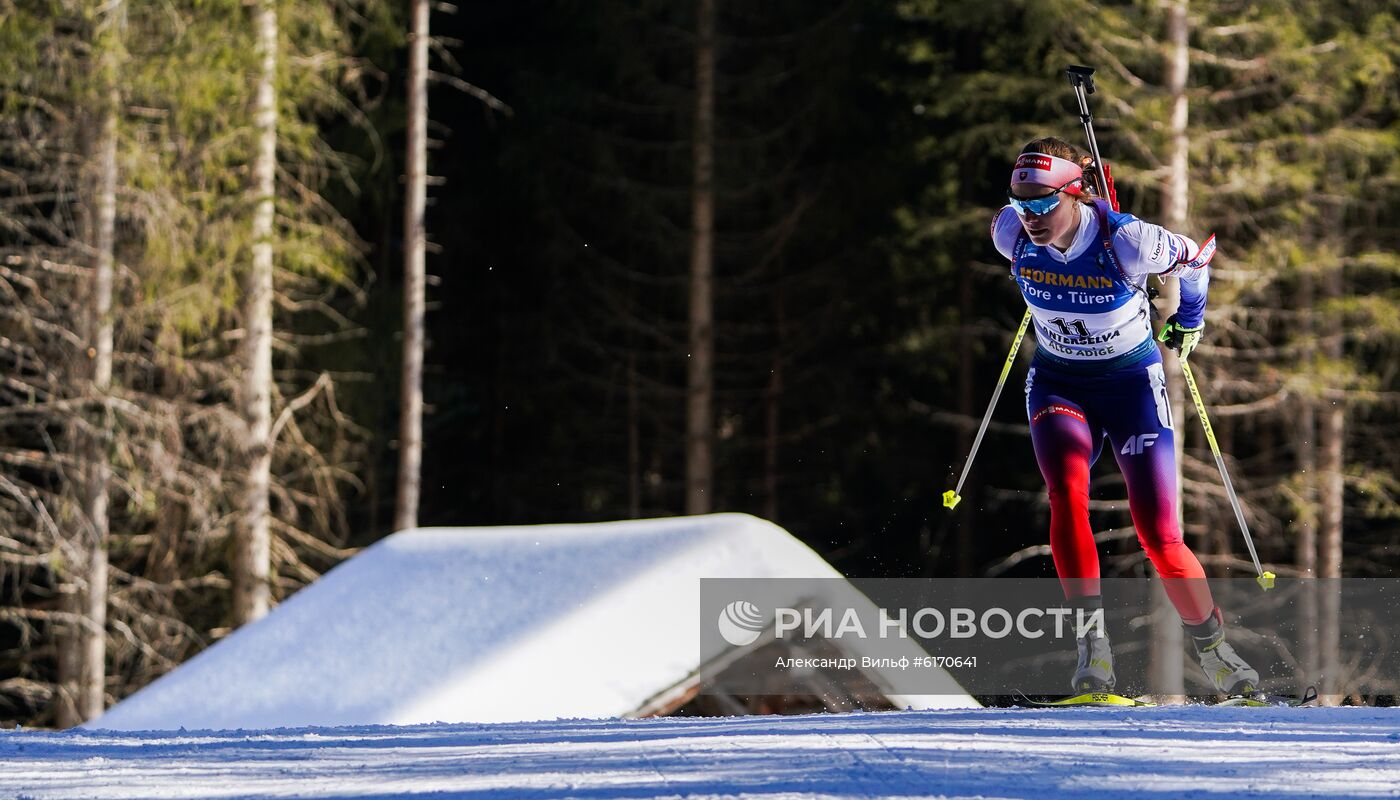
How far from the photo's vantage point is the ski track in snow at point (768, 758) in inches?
179

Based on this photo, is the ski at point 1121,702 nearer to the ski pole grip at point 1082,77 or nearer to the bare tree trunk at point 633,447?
the ski pole grip at point 1082,77

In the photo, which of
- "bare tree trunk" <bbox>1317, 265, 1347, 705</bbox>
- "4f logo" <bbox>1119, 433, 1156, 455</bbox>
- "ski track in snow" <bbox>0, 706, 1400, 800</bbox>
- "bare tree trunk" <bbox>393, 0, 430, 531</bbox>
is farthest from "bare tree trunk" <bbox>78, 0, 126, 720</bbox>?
"bare tree trunk" <bbox>1317, 265, 1347, 705</bbox>

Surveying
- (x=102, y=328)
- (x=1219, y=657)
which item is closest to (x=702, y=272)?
(x=102, y=328)

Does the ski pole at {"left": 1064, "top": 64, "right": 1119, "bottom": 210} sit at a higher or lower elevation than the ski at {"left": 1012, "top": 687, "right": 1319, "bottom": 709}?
higher

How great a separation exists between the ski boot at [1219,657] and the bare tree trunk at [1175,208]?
8.42 metres

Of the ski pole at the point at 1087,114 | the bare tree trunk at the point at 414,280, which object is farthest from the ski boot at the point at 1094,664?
the bare tree trunk at the point at 414,280

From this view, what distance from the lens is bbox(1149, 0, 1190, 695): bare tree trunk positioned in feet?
50.1

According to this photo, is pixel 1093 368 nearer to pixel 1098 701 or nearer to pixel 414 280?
pixel 1098 701

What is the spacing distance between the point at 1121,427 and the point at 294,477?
13627 mm

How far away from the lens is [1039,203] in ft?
21.4

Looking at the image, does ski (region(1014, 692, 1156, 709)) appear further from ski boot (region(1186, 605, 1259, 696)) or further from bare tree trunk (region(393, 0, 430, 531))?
bare tree trunk (region(393, 0, 430, 531))

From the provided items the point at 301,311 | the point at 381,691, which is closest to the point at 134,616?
the point at 301,311

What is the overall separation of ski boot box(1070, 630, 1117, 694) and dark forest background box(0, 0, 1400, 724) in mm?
9397

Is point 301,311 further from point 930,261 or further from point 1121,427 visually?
point 1121,427
